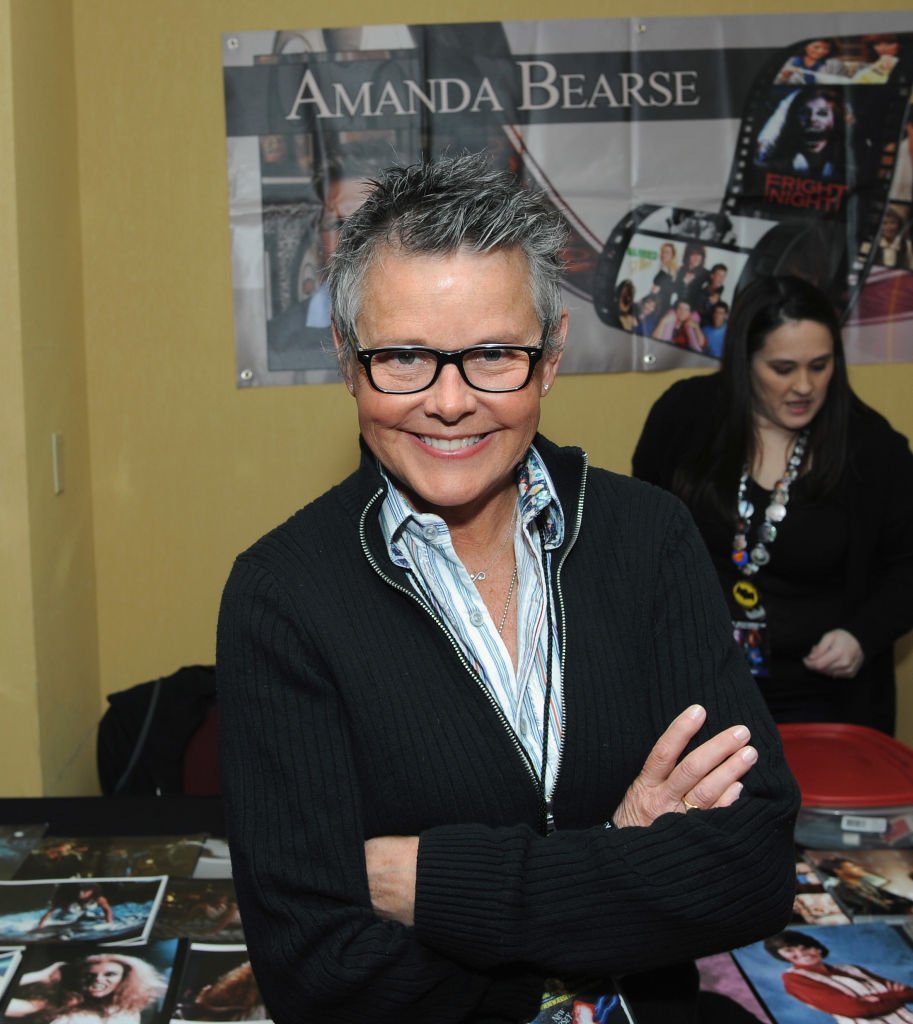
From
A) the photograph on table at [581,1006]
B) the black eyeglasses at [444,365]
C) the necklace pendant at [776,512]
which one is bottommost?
the photograph on table at [581,1006]

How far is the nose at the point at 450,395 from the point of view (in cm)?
111

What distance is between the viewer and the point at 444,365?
1.11 meters

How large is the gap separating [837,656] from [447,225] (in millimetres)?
1528

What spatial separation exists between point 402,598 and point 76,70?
100 inches

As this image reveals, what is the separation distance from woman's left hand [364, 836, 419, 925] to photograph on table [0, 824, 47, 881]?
806mm

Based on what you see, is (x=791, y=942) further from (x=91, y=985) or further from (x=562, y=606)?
(x=91, y=985)

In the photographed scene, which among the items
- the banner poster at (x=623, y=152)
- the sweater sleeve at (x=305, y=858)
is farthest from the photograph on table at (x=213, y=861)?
the banner poster at (x=623, y=152)

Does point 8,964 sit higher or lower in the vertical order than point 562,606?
lower

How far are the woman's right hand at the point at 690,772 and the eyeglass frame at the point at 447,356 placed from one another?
1.25 feet

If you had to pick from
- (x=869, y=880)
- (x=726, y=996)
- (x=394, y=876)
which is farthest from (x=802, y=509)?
(x=394, y=876)

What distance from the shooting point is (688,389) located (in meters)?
2.62

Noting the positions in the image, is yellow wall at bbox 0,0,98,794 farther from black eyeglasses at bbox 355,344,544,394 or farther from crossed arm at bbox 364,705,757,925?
crossed arm at bbox 364,705,757,925

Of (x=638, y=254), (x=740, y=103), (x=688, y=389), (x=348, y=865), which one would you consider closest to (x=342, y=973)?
(x=348, y=865)

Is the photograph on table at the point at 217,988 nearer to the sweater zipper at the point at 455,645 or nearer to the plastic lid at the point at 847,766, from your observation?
the sweater zipper at the point at 455,645
